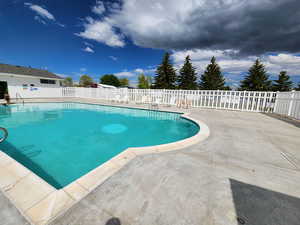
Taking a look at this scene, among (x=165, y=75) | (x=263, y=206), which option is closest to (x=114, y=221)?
(x=263, y=206)

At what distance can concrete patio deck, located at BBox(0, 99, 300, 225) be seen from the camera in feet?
3.80

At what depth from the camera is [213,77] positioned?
74.2 ft

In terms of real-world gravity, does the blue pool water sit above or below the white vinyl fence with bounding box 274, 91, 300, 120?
below

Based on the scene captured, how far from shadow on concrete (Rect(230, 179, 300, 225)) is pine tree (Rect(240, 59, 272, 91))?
25.6 m

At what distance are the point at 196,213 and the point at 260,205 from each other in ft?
2.48

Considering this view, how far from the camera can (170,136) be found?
4.81 metres

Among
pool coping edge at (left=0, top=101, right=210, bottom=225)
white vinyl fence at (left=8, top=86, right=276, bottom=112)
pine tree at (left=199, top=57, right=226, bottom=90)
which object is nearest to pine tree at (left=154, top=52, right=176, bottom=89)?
pine tree at (left=199, top=57, right=226, bottom=90)

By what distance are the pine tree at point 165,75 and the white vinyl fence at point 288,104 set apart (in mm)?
17210

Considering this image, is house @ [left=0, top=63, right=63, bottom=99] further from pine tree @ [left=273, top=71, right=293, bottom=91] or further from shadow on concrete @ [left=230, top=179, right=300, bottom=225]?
pine tree @ [left=273, top=71, right=293, bottom=91]

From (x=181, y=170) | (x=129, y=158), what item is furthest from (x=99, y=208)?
(x=181, y=170)

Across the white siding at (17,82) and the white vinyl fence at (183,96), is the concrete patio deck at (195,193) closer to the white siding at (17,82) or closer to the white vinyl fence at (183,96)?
the white vinyl fence at (183,96)

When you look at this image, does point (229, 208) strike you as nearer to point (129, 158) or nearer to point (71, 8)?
point (129, 158)

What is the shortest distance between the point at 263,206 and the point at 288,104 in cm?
730

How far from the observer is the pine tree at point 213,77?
22572 millimetres
